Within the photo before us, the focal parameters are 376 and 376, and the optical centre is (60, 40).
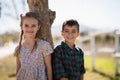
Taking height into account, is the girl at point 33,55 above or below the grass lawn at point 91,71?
above

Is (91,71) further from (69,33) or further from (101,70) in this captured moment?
(69,33)

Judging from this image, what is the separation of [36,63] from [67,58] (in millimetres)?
341

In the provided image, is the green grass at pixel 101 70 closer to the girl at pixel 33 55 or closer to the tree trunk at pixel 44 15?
A: the tree trunk at pixel 44 15

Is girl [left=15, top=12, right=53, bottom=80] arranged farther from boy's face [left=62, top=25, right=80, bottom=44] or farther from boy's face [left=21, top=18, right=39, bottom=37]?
boy's face [left=62, top=25, right=80, bottom=44]

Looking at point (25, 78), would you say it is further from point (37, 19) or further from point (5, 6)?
point (5, 6)

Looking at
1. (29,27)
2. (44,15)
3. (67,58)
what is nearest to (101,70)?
(44,15)

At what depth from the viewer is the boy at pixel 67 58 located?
4.05 m

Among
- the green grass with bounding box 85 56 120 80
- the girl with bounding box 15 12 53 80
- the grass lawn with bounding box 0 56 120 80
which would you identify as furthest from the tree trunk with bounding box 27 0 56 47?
the green grass with bounding box 85 56 120 80

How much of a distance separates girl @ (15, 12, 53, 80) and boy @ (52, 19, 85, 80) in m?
0.08

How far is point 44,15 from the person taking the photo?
464 centimetres

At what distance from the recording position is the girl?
159 inches

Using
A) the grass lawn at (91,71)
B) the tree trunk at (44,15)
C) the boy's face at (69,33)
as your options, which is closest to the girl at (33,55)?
the boy's face at (69,33)

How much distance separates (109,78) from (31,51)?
549 centimetres

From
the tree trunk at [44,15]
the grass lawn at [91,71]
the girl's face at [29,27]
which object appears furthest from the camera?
the grass lawn at [91,71]
